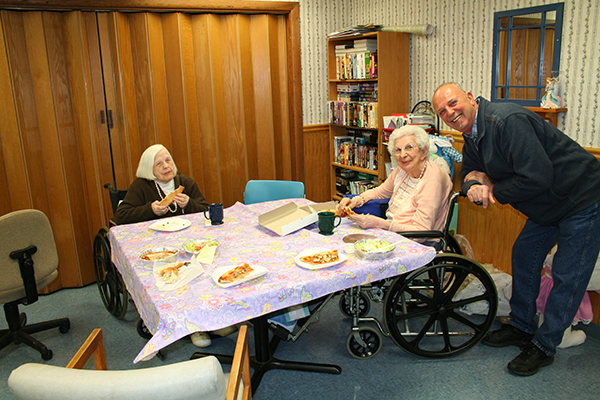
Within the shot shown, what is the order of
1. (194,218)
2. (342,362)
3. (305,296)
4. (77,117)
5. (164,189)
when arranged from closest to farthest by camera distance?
(305,296)
(342,362)
(194,218)
(164,189)
(77,117)

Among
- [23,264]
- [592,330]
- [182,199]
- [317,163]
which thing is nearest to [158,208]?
[182,199]

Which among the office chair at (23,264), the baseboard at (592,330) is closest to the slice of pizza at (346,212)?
the baseboard at (592,330)

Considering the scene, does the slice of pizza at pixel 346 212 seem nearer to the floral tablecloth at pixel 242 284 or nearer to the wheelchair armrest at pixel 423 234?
the floral tablecloth at pixel 242 284

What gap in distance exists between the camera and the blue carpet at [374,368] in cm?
227

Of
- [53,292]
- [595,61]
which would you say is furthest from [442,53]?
[53,292]

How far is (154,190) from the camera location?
3.03 m

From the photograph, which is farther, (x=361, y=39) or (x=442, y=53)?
(x=361, y=39)

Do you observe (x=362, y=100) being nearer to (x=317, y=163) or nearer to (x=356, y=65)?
(x=356, y=65)

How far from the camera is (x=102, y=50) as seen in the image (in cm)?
353

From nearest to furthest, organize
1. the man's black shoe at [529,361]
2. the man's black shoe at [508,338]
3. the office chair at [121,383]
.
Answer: the office chair at [121,383], the man's black shoe at [529,361], the man's black shoe at [508,338]

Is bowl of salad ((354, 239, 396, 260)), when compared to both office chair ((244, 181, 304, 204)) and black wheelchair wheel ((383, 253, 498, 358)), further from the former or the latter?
office chair ((244, 181, 304, 204))

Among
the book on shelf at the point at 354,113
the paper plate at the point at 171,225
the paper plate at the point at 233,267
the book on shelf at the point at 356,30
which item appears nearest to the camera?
the paper plate at the point at 233,267

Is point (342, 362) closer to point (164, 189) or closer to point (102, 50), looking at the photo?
point (164, 189)

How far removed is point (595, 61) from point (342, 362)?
Answer: 2230 mm
